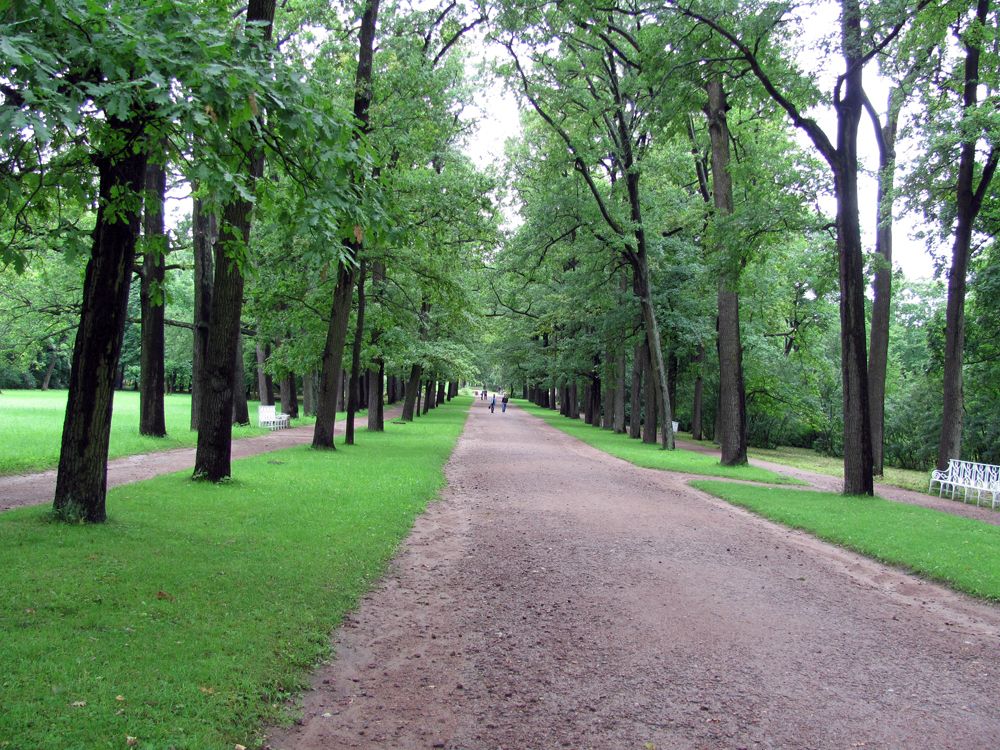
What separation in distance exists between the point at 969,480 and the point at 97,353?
17.1 m

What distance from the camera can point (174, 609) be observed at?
4605 millimetres

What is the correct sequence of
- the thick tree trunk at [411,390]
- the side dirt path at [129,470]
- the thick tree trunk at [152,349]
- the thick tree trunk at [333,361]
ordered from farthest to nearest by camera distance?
the thick tree trunk at [411,390] < the thick tree trunk at [333,361] < the thick tree trunk at [152,349] < the side dirt path at [129,470]

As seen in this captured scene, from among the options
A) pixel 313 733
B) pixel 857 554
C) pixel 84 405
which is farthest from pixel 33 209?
pixel 857 554

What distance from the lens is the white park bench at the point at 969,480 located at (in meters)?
14.6

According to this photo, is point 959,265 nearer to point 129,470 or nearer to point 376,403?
point 376,403

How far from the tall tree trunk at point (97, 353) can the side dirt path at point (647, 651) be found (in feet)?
10.4

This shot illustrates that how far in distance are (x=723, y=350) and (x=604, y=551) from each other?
40.0 feet

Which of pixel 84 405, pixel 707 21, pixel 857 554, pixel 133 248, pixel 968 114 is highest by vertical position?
pixel 707 21

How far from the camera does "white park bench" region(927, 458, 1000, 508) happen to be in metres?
14.6

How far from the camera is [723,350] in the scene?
18.6 meters

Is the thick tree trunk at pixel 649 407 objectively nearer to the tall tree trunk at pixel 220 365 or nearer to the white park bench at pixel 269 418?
the white park bench at pixel 269 418

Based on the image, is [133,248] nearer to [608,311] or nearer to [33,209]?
[33,209]

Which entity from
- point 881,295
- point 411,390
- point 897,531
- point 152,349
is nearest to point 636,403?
point 411,390

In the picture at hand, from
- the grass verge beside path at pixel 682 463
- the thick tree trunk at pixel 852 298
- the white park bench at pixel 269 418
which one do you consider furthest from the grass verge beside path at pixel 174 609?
the white park bench at pixel 269 418
